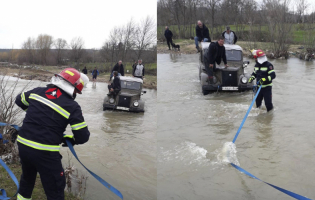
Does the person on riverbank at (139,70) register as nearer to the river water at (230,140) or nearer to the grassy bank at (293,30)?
the river water at (230,140)

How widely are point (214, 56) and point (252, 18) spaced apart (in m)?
14.6

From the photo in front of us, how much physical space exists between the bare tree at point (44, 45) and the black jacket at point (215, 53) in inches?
490

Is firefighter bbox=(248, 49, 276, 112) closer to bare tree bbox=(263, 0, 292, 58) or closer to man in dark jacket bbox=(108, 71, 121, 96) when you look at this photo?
man in dark jacket bbox=(108, 71, 121, 96)

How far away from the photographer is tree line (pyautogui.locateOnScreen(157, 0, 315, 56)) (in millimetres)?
19422

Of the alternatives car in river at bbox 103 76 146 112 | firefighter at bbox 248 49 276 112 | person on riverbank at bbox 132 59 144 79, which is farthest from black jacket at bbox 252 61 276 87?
person on riverbank at bbox 132 59 144 79

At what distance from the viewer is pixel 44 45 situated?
2356cm

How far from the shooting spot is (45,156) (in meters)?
2.87

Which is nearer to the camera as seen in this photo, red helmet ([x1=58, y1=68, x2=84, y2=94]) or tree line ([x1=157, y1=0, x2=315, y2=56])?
red helmet ([x1=58, y1=68, x2=84, y2=94])

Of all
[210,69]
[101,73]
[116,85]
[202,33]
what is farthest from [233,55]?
[101,73]

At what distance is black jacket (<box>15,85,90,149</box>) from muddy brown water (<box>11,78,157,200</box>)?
5.27 feet

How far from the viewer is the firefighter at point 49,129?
2.86 meters

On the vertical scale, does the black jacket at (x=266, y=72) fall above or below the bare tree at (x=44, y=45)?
below

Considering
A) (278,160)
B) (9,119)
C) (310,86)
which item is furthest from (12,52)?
(310,86)

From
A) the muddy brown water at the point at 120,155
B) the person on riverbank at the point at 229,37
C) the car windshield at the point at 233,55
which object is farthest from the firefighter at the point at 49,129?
the person on riverbank at the point at 229,37
